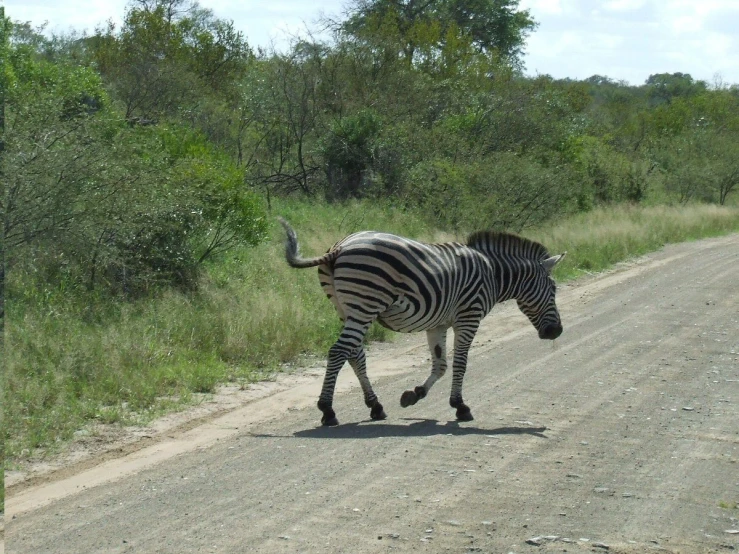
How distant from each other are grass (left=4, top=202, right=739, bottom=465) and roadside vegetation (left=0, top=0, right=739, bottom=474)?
0.09 ft

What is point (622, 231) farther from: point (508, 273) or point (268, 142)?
point (508, 273)

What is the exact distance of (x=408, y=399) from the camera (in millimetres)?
8359

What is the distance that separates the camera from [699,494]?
6215mm

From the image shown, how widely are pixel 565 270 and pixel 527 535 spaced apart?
14.1 meters

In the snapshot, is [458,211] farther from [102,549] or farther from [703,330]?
[102,549]

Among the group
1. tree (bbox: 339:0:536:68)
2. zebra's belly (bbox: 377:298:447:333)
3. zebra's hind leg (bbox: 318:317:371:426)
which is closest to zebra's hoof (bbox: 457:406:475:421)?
zebra's belly (bbox: 377:298:447:333)

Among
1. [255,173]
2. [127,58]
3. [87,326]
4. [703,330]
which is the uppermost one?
[127,58]

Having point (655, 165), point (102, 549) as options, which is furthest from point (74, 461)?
point (655, 165)

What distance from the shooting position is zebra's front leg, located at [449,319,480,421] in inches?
322

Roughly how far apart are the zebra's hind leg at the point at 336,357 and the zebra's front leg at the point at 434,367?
68cm

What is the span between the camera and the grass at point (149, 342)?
802 centimetres

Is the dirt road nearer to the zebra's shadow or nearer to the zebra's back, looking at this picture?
the zebra's shadow

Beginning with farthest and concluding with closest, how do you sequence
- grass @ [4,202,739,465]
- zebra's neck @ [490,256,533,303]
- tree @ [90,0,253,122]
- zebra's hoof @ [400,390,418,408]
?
tree @ [90,0,253,122] → zebra's neck @ [490,256,533,303] → zebra's hoof @ [400,390,418,408] → grass @ [4,202,739,465]

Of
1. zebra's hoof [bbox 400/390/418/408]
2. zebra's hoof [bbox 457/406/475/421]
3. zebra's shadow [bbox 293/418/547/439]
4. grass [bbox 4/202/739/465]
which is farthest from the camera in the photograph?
zebra's hoof [bbox 400/390/418/408]
